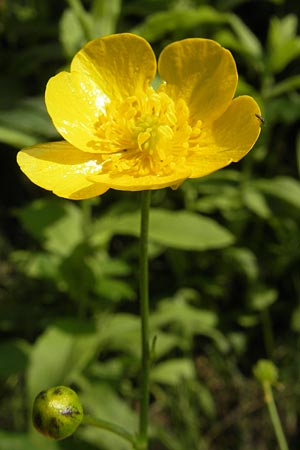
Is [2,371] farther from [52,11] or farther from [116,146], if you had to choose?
[52,11]

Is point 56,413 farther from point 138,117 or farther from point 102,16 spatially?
point 102,16

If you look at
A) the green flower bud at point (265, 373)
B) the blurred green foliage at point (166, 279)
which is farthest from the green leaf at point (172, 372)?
the green flower bud at point (265, 373)

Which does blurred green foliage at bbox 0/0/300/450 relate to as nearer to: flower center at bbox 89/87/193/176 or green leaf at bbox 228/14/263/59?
green leaf at bbox 228/14/263/59

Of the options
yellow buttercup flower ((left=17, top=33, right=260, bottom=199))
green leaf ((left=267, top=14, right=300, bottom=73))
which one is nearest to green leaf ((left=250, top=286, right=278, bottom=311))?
green leaf ((left=267, top=14, right=300, bottom=73))

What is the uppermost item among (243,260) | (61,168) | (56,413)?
(61,168)

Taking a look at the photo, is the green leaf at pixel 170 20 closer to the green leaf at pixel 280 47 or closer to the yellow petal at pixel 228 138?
the green leaf at pixel 280 47

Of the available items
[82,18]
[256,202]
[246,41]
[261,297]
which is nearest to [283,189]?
[256,202]
